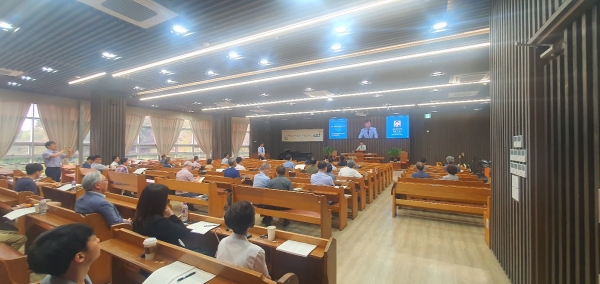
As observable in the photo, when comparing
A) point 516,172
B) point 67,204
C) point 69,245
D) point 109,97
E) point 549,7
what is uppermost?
point 109,97

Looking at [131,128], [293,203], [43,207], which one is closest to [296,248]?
[293,203]

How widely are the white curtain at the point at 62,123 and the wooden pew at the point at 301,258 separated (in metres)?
10.7

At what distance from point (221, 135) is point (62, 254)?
14.2 m

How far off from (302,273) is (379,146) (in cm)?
1496

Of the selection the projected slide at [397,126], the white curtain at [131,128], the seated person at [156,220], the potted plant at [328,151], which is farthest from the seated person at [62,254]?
the potted plant at [328,151]

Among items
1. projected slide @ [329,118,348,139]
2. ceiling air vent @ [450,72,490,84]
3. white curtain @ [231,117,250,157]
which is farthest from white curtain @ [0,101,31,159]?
projected slide @ [329,118,348,139]

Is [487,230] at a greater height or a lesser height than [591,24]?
lesser

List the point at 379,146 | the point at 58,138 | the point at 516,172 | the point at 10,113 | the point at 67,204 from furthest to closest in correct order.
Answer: the point at 379,146 < the point at 58,138 < the point at 10,113 < the point at 67,204 < the point at 516,172

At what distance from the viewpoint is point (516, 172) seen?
245 centimetres

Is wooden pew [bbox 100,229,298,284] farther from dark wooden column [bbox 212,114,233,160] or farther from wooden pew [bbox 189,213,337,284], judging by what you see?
dark wooden column [bbox 212,114,233,160]

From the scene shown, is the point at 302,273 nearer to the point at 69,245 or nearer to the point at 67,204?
the point at 69,245

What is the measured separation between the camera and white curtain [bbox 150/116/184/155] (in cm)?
1286

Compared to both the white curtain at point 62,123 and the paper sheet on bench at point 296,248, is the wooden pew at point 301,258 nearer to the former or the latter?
the paper sheet on bench at point 296,248

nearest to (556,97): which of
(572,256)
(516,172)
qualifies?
(516,172)
